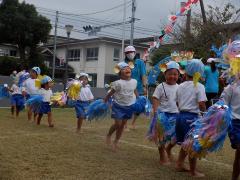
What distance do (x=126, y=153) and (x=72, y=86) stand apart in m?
3.48

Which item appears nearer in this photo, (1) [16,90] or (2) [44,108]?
(2) [44,108]

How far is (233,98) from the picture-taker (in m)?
5.03

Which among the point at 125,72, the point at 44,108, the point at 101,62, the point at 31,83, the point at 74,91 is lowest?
the point at 44,108

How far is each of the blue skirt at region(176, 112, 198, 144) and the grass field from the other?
20.0 inches

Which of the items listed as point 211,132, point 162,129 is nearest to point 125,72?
point 162,129

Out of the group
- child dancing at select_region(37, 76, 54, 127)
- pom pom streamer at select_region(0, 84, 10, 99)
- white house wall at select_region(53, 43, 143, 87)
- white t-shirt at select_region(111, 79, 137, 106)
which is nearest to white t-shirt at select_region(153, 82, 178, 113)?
white t-shirt at select_region(111, 79, 137, 106)

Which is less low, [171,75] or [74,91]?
[171,75]

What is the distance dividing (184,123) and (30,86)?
25.0ft

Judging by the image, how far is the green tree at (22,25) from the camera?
3042 centimetres

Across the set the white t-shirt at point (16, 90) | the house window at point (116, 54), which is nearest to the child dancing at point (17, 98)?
the white t-shirt at point (16, 90)

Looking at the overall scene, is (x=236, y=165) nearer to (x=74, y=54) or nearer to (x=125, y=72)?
(x=125, y=72)

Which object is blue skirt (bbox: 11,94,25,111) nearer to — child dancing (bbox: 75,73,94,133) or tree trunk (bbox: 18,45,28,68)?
child dancing (bbox: 75,73,94,133)

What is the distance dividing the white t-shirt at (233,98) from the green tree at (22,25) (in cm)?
2675

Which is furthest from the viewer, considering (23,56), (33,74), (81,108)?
(23,56)
